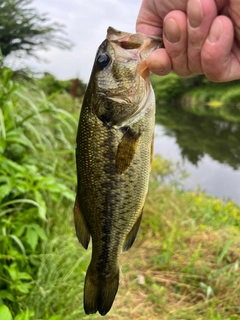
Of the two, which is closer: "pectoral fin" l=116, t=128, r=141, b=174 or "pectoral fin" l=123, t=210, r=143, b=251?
"pectoral fin" l=116, t=128, r=141, b=174

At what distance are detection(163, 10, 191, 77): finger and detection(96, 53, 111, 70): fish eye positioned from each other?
288mm

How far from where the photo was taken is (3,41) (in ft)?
36.6

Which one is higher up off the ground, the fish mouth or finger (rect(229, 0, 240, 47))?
finger (rect(229, 0, 240, 47))

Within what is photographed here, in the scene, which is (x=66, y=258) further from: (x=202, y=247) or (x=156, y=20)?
(x=156, y=20)

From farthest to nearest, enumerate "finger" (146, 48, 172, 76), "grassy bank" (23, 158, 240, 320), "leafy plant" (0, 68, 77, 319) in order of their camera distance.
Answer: "grassy bank" (23, 158, 240, 320), "leafy plant" (0, 68, 77, 319), "finger" (146, 48, 172, 76)

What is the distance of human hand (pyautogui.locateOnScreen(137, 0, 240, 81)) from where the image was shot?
4.77 feet

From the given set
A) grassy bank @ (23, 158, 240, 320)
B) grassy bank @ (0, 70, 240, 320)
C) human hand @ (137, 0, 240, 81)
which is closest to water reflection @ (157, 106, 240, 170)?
grassy bank @ (23, 158, 240, 320)

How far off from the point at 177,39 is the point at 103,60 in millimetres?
372

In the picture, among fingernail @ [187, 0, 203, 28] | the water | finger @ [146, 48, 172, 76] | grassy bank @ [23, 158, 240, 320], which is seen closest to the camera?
fingernail @ [187, 0, 203, 28]

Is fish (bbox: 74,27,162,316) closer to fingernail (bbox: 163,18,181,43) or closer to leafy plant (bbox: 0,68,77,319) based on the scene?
fingernail (bbox: 163,18,181,43)

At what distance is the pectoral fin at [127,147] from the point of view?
170cm

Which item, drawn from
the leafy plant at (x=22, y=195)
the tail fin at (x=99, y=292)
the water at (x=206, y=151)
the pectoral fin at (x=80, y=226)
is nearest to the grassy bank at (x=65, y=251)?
the leafy plant at (x=22, y=195)

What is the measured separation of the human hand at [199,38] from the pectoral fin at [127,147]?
11.0 inches

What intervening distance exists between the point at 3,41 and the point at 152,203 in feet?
25.7
